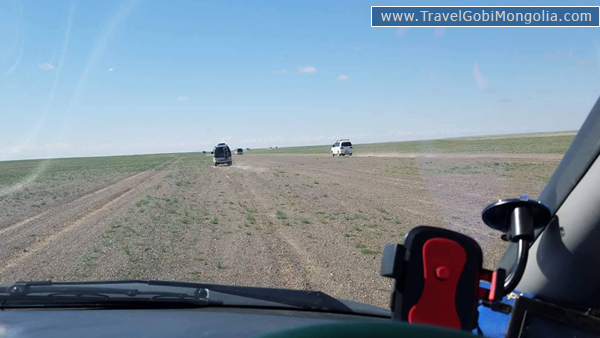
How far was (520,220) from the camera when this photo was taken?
7.04 ft

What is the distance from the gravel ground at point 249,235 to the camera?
7.54 metres

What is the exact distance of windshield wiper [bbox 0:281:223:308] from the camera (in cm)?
346

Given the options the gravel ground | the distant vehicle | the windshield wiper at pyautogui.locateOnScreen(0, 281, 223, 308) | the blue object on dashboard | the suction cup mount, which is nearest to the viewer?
the suction cup mount

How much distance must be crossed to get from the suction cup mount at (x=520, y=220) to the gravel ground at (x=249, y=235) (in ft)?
12.9

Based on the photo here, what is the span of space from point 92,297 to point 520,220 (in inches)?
99.7

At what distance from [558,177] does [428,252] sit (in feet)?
3.22

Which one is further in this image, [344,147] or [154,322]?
[344,147]

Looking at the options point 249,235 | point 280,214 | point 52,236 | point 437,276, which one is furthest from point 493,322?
point 280,214

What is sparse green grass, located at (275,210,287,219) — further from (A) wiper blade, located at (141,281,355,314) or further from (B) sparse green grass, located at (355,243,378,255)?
(A) wiper blade, located at (141,281,355,314)

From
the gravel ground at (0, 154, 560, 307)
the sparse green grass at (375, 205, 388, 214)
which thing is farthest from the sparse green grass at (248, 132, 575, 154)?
the sparse green grass at (375, 205, 388, 214)

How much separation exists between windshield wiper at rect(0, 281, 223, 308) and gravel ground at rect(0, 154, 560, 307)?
295cm

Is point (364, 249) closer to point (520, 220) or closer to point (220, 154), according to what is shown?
point (520, 220)

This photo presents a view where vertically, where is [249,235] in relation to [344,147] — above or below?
below

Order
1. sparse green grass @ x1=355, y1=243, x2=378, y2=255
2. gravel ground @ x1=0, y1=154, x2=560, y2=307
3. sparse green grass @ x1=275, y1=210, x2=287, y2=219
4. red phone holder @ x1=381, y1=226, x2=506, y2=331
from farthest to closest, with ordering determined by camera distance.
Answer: sparse green grass @ x1=275, y1=210, x2=287, y2=219
sparse green grass @ x1=355, y1=243, x2=378, y2=255
gravel ground @ x1=0, y1=154, x2=560, y2=307
red phone holder @ x1=381, y1=226, x2=506, y2=331
